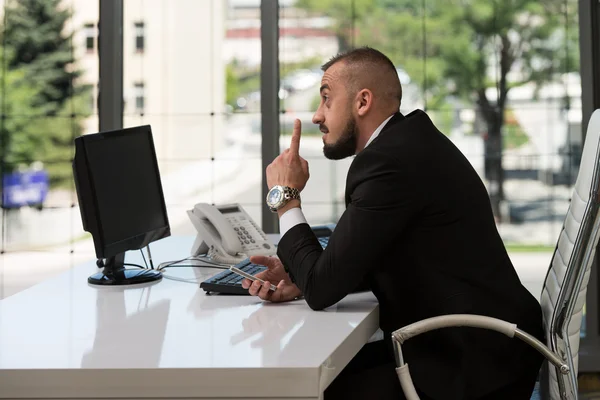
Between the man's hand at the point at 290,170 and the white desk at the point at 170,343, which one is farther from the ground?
the man's hand at the point at 290,170

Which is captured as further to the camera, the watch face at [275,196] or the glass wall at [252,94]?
the glass wall at [252,94]

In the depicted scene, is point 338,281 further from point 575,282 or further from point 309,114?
point 309,114

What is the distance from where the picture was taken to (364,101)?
2.41 meters

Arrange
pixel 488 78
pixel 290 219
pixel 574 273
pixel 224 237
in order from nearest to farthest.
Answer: pixel 574 273 → pixel 290 219 → pixel 224 237 → pixel 488 78

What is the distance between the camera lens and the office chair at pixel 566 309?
199 centimetres

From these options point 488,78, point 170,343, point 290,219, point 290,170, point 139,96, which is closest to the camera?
point 170,343

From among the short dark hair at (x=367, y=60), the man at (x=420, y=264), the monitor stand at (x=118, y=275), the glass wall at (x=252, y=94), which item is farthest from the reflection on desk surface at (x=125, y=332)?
the glass wall at (x=252, y=94)

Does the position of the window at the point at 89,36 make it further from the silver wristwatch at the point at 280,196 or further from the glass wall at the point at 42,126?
the silver wristwatch at the point at 280,196

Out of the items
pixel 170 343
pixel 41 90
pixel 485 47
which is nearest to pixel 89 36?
pixel 41 90

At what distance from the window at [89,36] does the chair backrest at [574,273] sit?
9.76 ft

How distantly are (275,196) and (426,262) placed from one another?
45cm

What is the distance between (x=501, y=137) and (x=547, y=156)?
0.26m

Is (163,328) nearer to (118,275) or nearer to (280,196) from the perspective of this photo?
(280,196)

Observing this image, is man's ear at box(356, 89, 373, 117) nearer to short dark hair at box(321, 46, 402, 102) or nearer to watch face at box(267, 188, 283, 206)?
short dark hair at box(321, 46, 402, 102)
